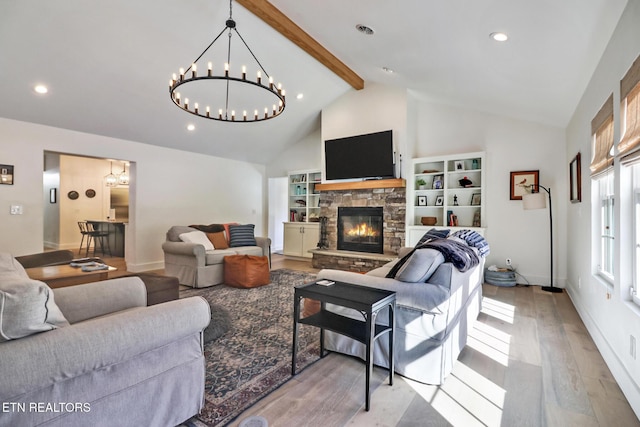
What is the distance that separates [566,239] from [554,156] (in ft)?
4.13

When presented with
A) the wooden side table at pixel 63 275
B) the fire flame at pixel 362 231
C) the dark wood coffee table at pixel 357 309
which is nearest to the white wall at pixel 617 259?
the dark wood coffee table at pixel 357 309

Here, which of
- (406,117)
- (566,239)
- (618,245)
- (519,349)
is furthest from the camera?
(406,117)

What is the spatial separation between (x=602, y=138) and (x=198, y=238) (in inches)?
198

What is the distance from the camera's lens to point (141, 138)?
5.62 meters

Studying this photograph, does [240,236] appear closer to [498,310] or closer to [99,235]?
[498,310]

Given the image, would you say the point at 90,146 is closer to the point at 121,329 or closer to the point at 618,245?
the point at 121,329

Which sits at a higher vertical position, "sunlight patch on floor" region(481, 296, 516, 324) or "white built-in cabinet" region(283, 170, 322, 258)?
"white built-in cabinet" region(283, 170, 322, 258)

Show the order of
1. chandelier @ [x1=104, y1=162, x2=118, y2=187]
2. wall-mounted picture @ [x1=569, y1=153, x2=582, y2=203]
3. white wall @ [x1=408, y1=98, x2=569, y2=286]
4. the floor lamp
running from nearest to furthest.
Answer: wall-mounted picture @ [x1=569, y1=153, x2=582, y2=203] → the floor lamp → white wall @ [x1=408, y1=98, x2=569, y2=286] → chandelier @ [x1=104, y1=162, x2=118, y2=187]

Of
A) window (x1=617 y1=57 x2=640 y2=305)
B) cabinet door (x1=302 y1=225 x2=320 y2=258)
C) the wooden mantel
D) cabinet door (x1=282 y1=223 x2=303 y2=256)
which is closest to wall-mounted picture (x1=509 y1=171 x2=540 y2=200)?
the wooden mantel

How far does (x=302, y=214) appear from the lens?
300 inches

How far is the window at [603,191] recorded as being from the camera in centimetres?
236

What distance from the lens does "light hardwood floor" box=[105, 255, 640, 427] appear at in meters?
1.72

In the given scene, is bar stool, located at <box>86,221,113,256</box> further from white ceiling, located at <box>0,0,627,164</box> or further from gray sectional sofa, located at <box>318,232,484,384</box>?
gray sectional sofa, located at <box>318,232,484,384</box>

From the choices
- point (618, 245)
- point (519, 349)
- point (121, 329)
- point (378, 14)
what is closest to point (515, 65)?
point (378, 14)
